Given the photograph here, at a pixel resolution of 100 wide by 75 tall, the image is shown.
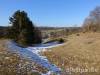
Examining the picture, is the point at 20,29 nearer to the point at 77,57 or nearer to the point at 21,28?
the point at 21,28

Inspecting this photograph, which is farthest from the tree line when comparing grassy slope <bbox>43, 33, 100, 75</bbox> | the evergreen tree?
grassy slope <bbox>43, 33, 100, 75</bbox>

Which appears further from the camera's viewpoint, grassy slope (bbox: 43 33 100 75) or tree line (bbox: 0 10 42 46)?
tree line (bbox: 0 10 42 46)

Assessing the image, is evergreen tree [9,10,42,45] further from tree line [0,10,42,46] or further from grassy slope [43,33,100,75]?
grassy slope [43,33,100,75]

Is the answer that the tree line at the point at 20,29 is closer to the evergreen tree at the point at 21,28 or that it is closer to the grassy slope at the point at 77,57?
the evergreen tree at the point at 21,28

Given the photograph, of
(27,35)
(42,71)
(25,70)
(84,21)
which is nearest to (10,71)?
(25,70)

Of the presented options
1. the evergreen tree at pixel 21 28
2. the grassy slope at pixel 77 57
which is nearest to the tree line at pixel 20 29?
the evergreen tree at pixel 21 28

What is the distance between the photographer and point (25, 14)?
46.7m

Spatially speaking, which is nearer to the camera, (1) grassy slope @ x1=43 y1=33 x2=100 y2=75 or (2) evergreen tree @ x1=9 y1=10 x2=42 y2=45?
(1) grassy slope @ x1=43 y1=33 x2=100 y2=75

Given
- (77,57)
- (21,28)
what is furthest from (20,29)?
(77,57)

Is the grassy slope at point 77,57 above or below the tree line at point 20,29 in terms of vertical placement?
below

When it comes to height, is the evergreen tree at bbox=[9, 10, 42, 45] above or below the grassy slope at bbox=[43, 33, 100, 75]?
above

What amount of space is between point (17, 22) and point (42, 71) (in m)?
34.7

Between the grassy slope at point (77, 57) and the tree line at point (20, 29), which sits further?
the tree line at point (20, 29)

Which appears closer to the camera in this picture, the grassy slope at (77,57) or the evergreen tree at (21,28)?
the grassy slope at (77,57)
